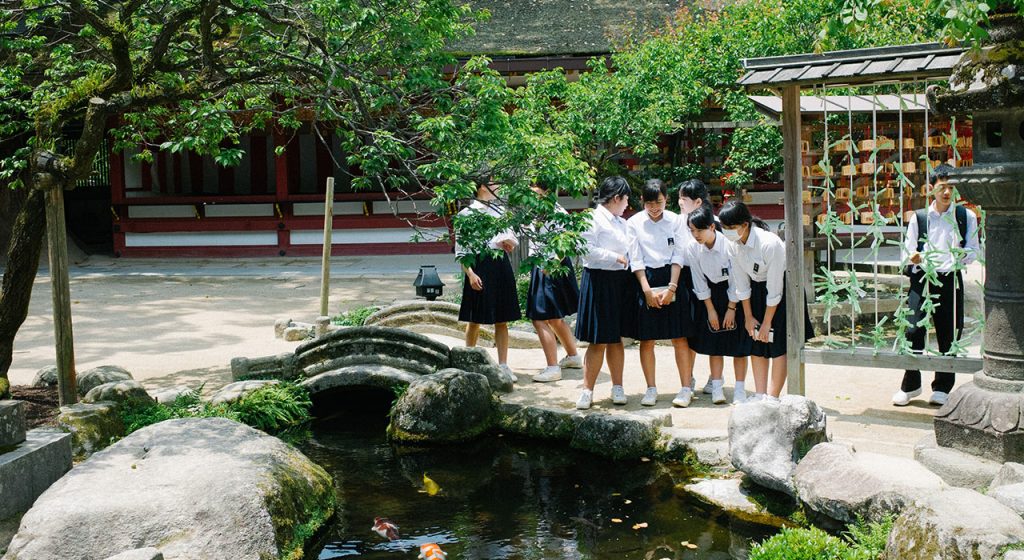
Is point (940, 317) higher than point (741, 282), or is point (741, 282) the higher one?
point (741, 282)

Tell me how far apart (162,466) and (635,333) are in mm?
3593

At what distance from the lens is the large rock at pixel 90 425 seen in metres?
6.66

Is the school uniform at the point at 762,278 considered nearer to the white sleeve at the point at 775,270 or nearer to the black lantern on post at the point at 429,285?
the white sleeve at the point at 775,270

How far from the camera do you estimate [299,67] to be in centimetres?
784

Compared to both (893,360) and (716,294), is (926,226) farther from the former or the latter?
(716,294)

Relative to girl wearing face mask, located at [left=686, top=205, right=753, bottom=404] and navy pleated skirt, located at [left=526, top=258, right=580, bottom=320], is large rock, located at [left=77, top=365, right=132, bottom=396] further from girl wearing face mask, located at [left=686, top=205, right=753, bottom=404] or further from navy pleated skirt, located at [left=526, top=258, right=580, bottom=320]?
girl wearing face mask, located at [left=686, top=205, right=753, bottom=404]

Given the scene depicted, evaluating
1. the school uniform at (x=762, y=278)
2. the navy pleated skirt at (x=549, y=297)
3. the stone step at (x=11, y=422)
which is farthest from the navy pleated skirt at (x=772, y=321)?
→ the stone step at (x=11, y=422)

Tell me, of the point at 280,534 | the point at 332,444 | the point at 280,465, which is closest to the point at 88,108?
the point at 332,444

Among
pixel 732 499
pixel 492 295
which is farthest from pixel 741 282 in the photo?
pixel 492 295

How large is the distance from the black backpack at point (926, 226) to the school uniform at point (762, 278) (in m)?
1.04

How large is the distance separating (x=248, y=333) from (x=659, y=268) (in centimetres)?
593

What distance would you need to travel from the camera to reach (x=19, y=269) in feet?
26.2

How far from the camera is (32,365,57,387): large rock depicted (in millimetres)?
8859

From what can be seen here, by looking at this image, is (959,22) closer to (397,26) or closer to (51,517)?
(397,26)
